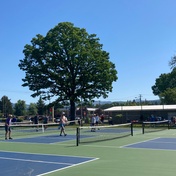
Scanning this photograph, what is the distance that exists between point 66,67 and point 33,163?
37.9m

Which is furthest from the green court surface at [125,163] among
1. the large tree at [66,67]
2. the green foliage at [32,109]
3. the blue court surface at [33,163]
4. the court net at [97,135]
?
the green foliage at [32,109]

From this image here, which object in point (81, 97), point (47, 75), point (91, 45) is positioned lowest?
point (81, 97)

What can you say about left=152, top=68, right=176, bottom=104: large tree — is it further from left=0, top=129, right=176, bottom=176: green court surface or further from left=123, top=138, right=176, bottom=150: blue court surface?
left=0, top=129, right=176, bottom=176: green court surface

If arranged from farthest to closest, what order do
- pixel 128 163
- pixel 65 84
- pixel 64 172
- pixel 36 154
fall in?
pixel 65 84
pixel 36 154
pixel 128 163
pixel 64 172

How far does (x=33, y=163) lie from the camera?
11281 millimetres

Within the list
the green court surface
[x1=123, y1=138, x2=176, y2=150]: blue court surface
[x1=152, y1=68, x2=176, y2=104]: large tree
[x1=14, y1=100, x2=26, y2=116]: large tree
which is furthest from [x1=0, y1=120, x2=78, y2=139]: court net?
[x1=14, y1=100, x2=26, y2=116]: large tree

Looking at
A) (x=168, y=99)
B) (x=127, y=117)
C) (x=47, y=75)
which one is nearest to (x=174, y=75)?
(x=168, y=99)

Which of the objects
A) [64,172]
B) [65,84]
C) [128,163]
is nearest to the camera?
[64,172]

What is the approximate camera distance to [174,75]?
8619 cm

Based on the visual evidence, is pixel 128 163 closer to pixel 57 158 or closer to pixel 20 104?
pixel 57 158

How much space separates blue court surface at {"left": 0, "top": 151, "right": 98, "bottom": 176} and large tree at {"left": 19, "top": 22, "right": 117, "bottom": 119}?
115 feet

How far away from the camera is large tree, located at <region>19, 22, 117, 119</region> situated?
48.1 m

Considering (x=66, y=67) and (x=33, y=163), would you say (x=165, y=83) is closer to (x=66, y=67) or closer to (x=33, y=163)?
(x=66, y=67)

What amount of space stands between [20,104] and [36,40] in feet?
192
